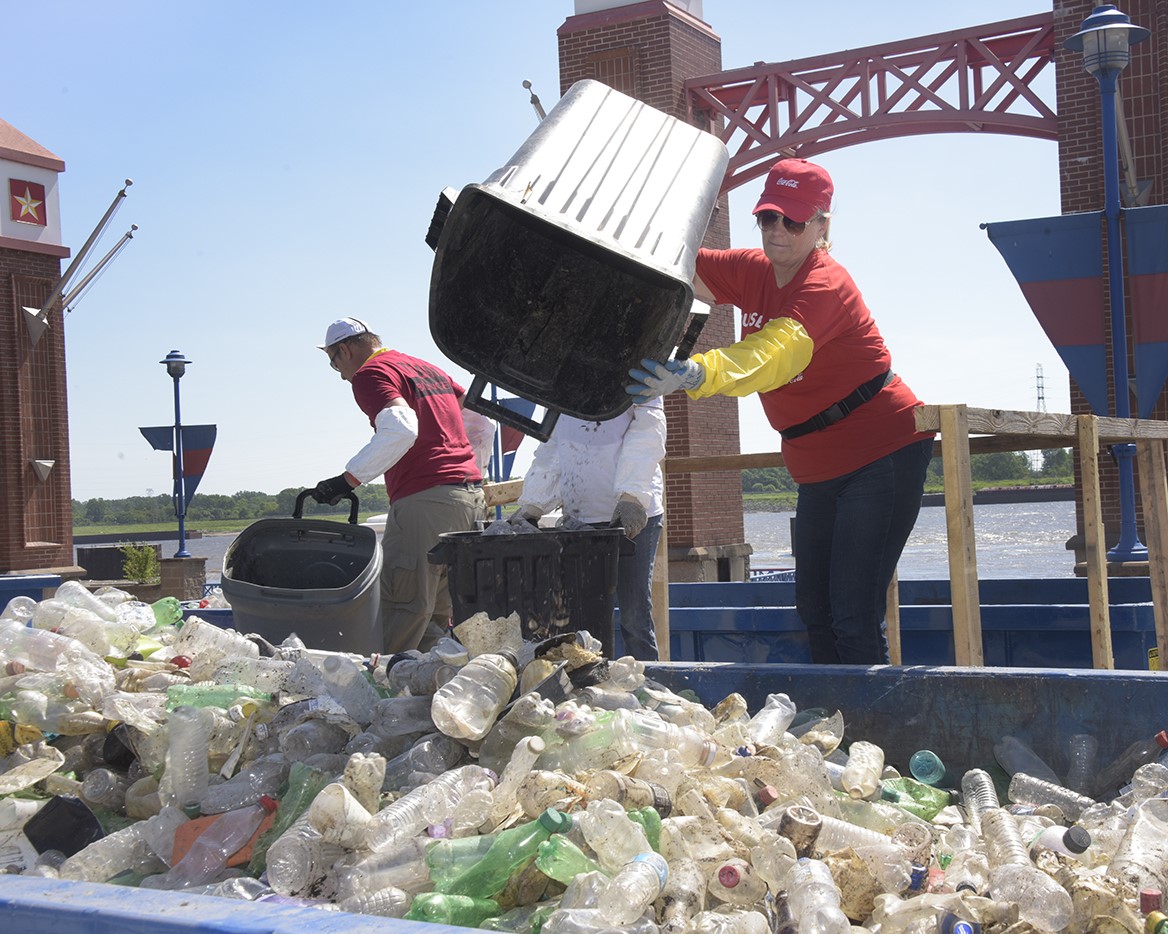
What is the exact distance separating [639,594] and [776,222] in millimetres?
1659

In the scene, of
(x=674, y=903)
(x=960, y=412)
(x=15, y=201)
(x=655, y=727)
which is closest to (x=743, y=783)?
(x=655, y=727)

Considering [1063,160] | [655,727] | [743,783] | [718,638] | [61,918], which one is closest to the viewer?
[61,918]

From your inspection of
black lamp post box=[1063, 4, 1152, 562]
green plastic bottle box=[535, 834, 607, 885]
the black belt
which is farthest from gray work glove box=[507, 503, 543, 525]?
black lamp post box=[1063, 4, 1152, 562]

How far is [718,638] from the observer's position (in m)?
5.95

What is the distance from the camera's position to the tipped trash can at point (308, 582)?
5172mm

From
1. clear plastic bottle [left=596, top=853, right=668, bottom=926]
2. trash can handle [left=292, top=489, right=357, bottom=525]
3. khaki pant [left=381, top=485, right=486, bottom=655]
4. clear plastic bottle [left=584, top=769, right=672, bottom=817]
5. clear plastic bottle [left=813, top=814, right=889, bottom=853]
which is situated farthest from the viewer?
khaki pant [left=381, top=485, right=486, bottom=655]

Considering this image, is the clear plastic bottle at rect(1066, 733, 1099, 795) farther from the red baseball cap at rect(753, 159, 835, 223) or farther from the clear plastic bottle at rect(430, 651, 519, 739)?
the red baseball cap at rect(753, 159, 835, 223)

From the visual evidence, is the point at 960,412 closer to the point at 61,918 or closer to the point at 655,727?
the point at 655,727

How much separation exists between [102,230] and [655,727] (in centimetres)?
1693

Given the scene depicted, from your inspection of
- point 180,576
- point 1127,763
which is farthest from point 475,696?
point 180,576

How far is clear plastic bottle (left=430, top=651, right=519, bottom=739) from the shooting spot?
2914mm

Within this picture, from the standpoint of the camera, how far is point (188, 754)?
117 inches

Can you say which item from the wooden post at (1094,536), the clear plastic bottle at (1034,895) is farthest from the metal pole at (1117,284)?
the clear plastic bottle at (1034,895)

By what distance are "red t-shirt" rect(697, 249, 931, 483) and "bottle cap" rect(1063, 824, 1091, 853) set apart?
5.13ft
